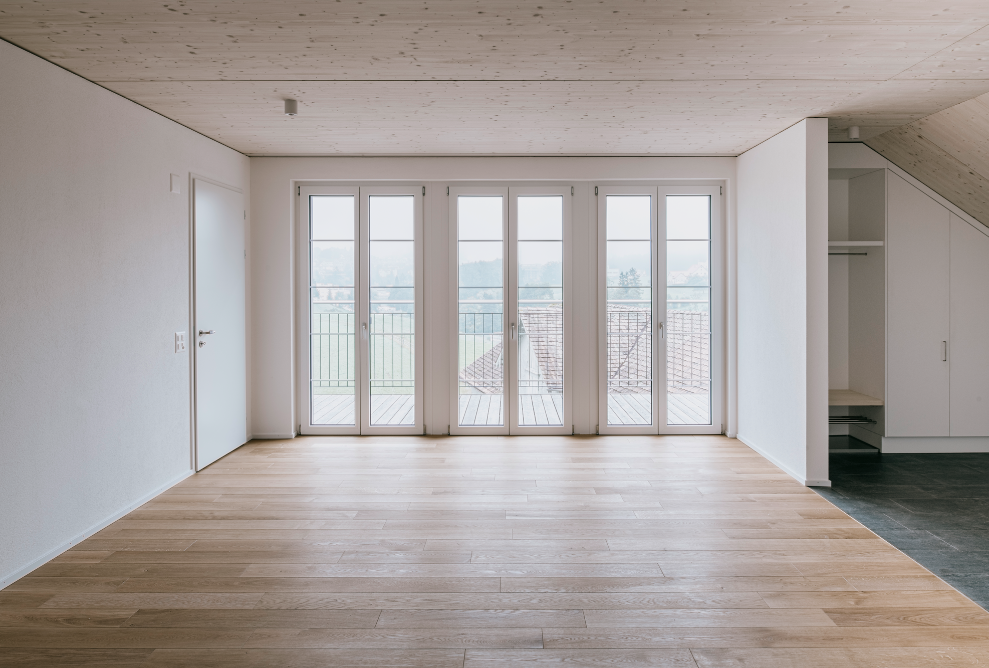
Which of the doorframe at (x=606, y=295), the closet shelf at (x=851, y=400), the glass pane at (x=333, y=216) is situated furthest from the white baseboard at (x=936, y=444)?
the glass pane at (x=333, y=216)

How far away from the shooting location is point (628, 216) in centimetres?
560

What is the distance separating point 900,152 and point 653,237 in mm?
2034

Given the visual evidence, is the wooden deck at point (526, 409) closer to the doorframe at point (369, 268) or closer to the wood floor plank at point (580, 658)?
the doorframe at point (369, 268)

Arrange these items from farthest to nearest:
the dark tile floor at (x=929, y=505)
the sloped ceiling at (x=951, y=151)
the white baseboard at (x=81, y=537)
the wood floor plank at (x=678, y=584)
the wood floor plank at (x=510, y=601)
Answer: the sloped ceiling at (x=951, y=151)
the dark tile floor at (x=929, y=505)
the white baseboard at (x=81, y=537)
the wood floor plank at (x=678, y=584)
the wood floor plank at (x=510, y=601)

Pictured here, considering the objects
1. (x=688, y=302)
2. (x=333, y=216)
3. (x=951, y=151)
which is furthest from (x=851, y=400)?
(x=333, y=216)

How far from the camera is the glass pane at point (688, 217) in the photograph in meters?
5.58

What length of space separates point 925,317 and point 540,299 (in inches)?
129

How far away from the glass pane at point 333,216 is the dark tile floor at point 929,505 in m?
4.48

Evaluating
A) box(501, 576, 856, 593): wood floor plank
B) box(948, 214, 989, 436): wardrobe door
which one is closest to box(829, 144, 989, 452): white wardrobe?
box(948, 214, 989, 436): wardrobe door

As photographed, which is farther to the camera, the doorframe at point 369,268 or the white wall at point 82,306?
the doorframe at point 369,268

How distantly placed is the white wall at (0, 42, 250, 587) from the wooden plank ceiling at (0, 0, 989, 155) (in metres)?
0.29

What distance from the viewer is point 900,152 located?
4.78m

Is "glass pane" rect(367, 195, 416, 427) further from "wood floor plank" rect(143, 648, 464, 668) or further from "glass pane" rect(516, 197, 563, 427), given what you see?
"wood floor plank" rect(143, 648, 464, 668)

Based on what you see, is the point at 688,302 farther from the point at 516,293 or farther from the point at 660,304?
the point at 516,293
